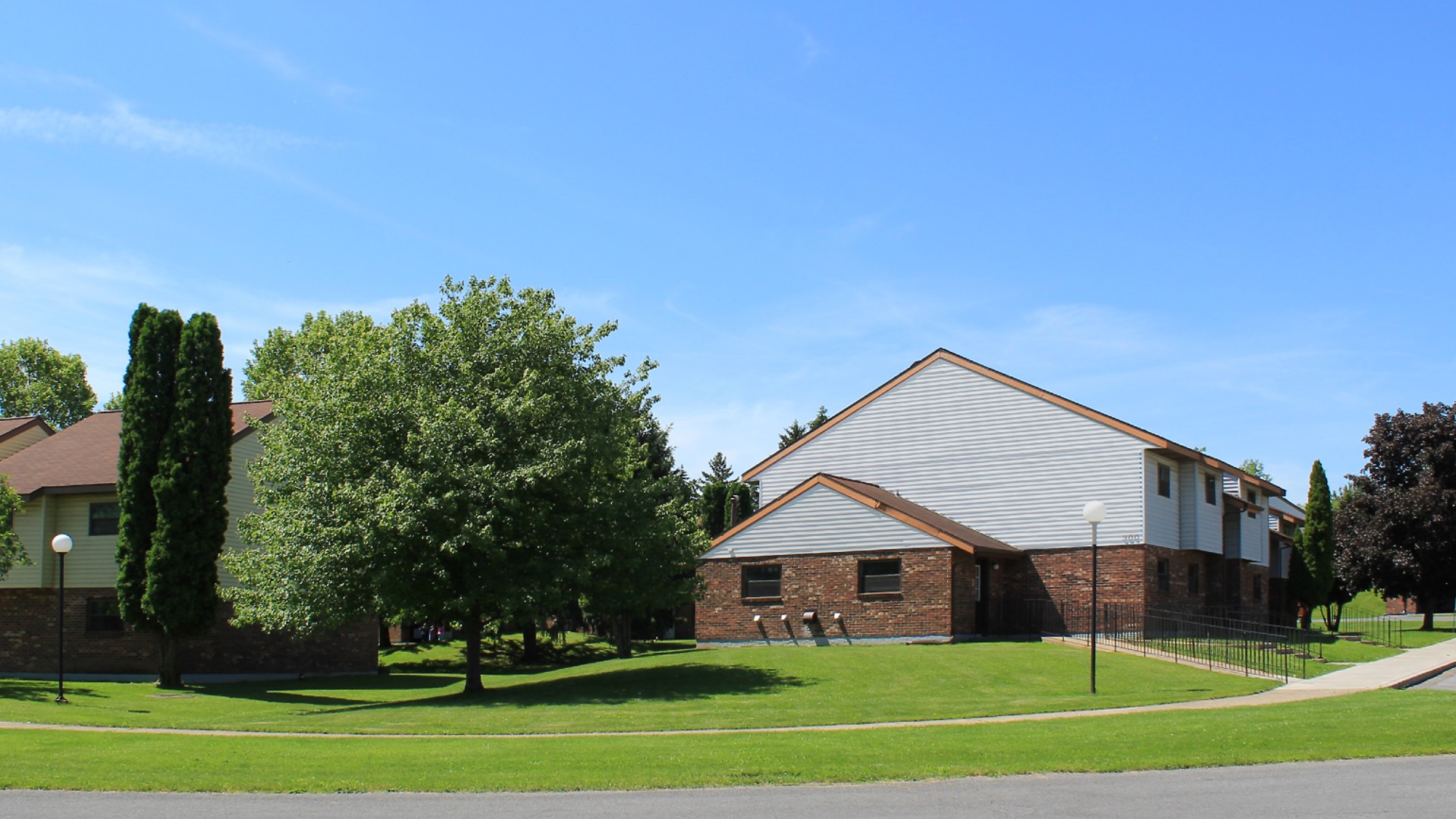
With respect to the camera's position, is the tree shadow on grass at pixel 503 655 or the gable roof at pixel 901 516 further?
the tree shadow on grass at pixel 503 655

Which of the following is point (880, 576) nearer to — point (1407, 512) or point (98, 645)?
point (98, 645)

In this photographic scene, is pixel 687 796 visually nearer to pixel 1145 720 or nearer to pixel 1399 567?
pixel 1145 720

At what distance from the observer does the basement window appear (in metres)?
34.9

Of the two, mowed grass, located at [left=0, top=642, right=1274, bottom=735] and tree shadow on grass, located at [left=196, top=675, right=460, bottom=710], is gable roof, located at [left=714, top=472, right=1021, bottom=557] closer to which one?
mowed grass, located at [left=0, top=642, right=1274, bottom=735]

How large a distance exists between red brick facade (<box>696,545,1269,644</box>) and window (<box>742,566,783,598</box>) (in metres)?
0.14

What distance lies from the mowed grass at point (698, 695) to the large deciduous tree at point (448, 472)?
2463 millimetres

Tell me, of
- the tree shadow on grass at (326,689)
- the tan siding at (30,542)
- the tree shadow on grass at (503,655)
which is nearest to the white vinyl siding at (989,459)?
the tree shadow on grass at (503,655)

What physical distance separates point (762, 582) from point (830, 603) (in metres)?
2.25

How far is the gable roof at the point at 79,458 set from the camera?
34.5 metres

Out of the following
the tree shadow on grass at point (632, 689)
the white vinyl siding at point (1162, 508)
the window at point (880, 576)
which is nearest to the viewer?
the tree shadow on grass at point (632, 689)

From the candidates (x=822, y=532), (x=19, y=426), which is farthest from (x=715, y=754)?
(x=19, y=426)

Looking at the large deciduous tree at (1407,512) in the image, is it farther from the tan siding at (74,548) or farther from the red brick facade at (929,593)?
the tan siding at (74,548)

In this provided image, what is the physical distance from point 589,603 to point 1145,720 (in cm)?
1316

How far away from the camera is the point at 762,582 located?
1436 inches
